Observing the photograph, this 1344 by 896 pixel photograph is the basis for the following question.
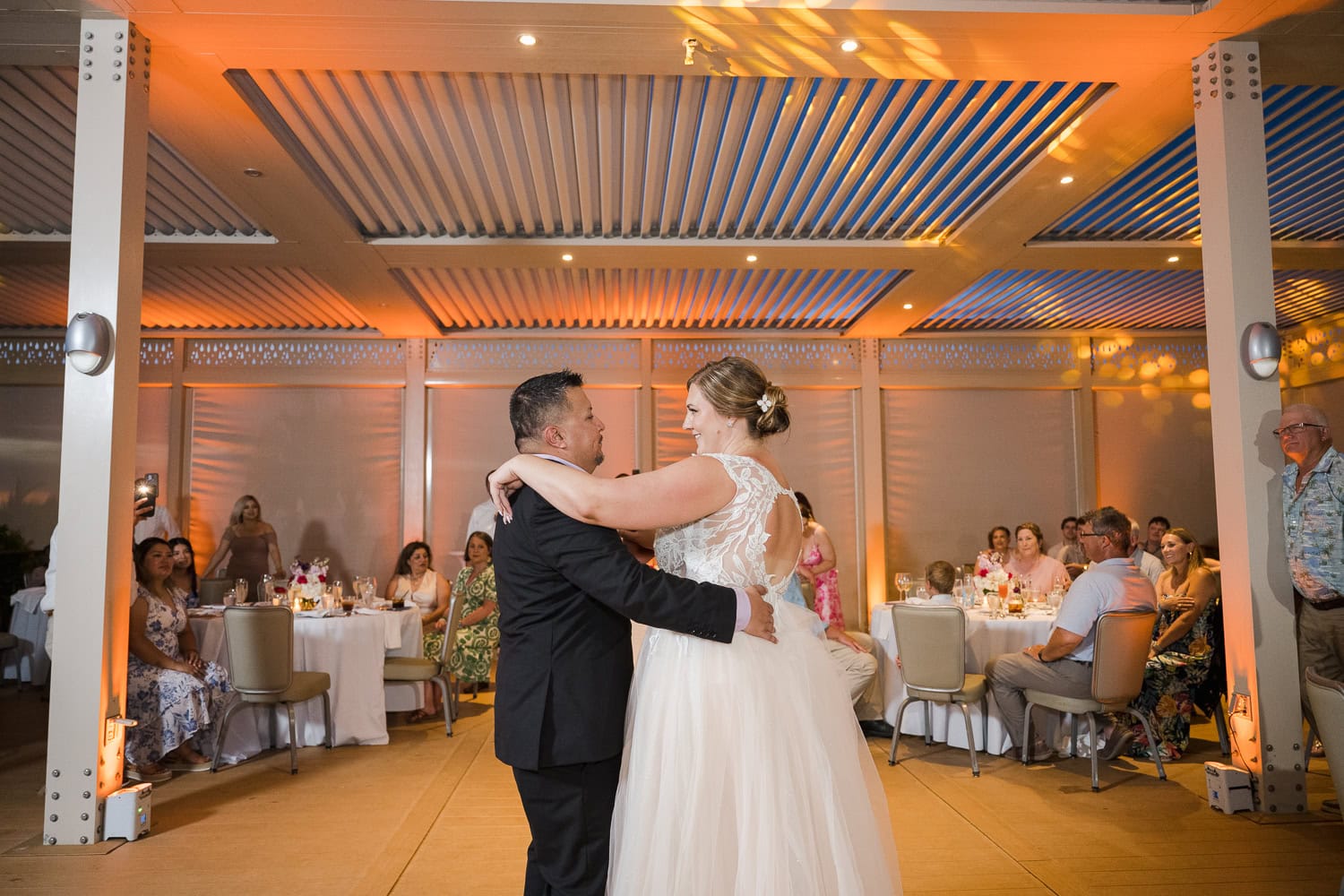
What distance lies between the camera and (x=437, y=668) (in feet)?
22.2

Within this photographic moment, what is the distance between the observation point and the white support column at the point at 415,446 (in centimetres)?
1090

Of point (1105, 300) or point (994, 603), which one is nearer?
point (994, 603)

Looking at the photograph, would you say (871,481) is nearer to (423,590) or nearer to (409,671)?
(423,590)

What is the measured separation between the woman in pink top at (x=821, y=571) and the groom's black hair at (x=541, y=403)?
435cm

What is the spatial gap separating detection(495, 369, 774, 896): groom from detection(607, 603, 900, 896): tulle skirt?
0.07 meters

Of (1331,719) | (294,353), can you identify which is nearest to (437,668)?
(1331,719)

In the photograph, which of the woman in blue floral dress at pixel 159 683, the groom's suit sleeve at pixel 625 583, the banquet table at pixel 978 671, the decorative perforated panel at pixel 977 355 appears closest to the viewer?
the groom's suit sleeve at pixel 625 583

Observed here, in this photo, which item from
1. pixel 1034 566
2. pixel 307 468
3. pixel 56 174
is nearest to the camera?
pixel 56 174

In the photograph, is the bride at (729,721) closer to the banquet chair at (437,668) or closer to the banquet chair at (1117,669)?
the banquet chair at (1117,669)

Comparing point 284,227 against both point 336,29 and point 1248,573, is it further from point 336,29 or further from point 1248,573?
point 1248,573

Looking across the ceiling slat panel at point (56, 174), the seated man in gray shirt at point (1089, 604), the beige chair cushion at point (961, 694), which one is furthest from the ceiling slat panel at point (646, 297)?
the beige chair cushion at point (961, 694)

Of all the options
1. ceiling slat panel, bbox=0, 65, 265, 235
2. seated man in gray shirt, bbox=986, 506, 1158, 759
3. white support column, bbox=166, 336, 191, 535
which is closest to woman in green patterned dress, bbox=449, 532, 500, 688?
ceiling slat panel, bbox=0, 65, 265, 235

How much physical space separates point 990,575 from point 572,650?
555cm

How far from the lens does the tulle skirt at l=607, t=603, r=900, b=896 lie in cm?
219
